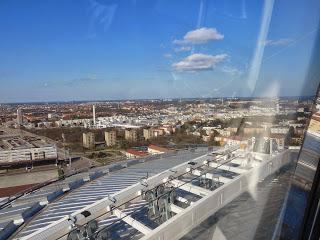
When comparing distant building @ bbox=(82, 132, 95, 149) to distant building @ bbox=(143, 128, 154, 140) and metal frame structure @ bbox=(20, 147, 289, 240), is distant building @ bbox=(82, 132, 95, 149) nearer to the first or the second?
distant building @ bbox=(143, 128, 154, 140)

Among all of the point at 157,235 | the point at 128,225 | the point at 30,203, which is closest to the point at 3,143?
the point at 30,203

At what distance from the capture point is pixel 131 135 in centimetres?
242

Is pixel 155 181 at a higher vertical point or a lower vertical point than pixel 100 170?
higher

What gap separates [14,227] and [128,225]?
68 centimetres

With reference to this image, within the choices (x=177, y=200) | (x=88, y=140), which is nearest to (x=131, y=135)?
(x=88, y=140)

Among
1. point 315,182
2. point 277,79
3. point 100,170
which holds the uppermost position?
point 277,79

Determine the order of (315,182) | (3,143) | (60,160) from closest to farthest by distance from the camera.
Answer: (315,182), (3,143), (60,160)

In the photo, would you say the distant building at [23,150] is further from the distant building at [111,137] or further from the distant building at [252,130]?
the distant building at [252,130]

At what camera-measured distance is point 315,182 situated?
531 mm

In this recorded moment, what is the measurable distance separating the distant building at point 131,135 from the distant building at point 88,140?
0.83 ft

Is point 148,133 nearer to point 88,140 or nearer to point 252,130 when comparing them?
point 88,140

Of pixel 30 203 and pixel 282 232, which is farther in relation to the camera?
pixel 30 203

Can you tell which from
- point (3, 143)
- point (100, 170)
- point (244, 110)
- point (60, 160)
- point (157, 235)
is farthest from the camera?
point (100, 170)

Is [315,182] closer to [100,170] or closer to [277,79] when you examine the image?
[277,79]
